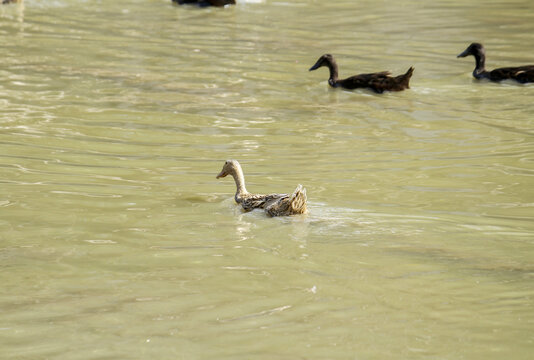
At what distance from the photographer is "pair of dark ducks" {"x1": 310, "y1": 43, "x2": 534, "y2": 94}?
1447 cm

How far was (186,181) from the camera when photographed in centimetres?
930

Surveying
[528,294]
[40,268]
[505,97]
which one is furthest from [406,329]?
[505,97]

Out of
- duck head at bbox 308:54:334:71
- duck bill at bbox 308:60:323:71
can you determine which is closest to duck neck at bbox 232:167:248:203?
duck head at bbox 308:54:334:71

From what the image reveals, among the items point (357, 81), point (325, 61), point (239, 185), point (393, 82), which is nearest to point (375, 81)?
point (393, 82)

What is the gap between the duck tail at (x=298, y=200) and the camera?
296 inches

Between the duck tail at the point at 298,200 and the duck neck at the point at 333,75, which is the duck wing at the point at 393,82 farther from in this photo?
the duck tail at the point at 298,200

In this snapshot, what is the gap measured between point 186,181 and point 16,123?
3502mm

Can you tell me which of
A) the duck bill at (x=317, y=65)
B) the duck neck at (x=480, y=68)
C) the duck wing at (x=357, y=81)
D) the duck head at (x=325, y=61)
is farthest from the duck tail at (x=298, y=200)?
the duck neck at (x=480, y=68)

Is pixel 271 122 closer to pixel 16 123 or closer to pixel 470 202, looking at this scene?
pixel 16 123

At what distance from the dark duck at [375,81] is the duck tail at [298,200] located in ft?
23.4

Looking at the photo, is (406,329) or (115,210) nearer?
(406,329)

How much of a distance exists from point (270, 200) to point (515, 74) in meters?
8.44

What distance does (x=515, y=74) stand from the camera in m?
15.1

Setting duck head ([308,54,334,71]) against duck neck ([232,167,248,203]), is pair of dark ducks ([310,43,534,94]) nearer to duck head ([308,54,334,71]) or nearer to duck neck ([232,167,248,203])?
duck head ([308,54,334,71])
